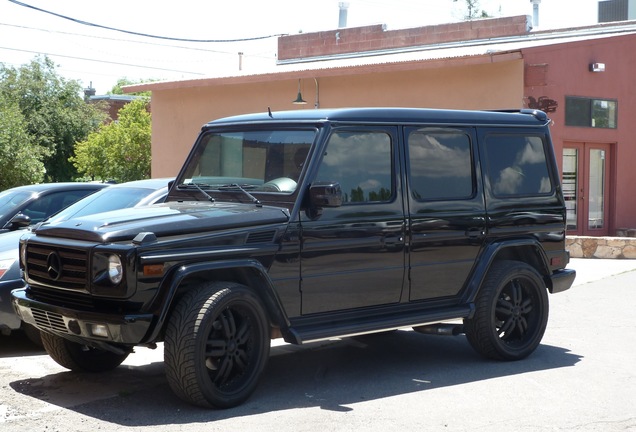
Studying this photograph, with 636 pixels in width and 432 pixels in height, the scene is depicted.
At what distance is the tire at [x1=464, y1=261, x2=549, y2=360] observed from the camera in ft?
26.3

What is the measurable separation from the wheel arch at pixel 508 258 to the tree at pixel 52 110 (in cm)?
4087

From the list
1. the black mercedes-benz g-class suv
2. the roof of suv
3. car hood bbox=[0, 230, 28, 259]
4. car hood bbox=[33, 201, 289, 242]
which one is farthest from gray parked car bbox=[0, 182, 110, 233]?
car hood bbox=[33, 201, 289, 242]

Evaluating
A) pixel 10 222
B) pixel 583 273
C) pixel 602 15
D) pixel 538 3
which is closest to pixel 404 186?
pixel 10 222

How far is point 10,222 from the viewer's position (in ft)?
31.2

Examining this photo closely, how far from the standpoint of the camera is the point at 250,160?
746 cm

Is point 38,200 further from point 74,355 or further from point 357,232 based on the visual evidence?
point 357,232

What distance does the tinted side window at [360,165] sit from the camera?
7254 millimetres

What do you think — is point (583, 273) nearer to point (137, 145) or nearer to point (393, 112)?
point (393, 112)

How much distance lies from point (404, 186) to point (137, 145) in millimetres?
34577

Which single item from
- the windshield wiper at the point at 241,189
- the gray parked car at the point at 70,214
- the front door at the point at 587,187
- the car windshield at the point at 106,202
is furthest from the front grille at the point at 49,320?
the front door at the point at 587,187

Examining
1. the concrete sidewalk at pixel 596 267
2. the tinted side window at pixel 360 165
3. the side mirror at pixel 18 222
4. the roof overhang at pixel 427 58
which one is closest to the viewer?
the tinted side window at pixel 360 165

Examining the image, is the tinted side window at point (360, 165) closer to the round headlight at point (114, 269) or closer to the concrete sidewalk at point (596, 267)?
the round headlight at point (114, 269)

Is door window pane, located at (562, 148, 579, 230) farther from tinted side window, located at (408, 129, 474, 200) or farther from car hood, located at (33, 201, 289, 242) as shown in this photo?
car hood, located at (33, 201, 289, 242)

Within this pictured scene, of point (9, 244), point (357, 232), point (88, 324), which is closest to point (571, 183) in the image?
point (357, 232)
